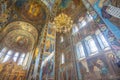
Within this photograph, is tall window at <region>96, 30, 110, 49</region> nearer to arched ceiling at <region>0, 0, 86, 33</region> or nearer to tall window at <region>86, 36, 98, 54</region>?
tall window at <region>86, 36, 98, 54</region>

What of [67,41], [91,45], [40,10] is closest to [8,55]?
[40,10]

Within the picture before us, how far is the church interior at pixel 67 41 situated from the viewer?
5.55 m

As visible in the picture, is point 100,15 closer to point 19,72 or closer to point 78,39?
point 78,39

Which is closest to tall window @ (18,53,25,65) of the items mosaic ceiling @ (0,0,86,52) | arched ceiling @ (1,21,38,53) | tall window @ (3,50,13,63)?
arched ceiling @ (1,21,38,53)

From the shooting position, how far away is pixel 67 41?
31.5 ft

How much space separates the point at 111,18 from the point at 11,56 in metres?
15.8

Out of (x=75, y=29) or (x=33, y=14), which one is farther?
(x=33, y=14)

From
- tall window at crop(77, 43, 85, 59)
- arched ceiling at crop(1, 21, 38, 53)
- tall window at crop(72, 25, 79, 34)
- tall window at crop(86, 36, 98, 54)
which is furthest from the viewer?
arched ceiling at crop(1, 21, 38, 53)

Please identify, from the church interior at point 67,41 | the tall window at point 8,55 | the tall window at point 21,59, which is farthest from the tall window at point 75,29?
the tall window at point 8,55

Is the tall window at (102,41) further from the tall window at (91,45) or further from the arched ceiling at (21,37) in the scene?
the arched ceiling at (21,37)

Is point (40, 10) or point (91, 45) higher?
point (40, 10)

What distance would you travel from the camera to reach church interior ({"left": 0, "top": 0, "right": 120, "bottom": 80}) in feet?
18.2

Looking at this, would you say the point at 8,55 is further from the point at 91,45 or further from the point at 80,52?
the point at 91,45

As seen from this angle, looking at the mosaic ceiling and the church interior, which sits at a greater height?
the mosaic ceiling
